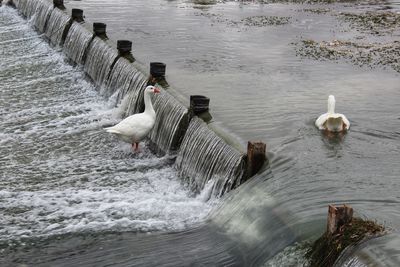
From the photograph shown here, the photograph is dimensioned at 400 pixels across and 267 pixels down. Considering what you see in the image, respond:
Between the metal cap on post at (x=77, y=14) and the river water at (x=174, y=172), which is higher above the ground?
the metal cap on post at (x=77, y=14)

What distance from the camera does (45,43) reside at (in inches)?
903

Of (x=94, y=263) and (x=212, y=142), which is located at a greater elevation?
(x=212, y=142)

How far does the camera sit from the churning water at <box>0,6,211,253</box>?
9.10 meters

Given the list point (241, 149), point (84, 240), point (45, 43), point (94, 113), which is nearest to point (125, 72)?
point (94, 113)

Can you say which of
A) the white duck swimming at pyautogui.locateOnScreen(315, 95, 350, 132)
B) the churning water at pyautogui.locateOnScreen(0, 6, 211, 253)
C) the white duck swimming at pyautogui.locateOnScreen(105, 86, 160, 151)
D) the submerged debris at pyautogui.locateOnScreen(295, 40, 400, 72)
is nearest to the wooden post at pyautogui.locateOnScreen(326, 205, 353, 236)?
the churning water at pyautogui.locateOnScreen(0, 6, 211, 253)

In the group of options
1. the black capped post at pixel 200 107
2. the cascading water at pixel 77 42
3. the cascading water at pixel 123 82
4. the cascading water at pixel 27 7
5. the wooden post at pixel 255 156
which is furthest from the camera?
the cascading water at pixel 27 7

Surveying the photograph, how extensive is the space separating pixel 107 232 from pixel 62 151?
399cm

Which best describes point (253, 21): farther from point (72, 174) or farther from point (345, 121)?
point (72, 174)

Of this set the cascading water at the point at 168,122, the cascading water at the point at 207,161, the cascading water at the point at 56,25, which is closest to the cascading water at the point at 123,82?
the cascading water at the point at 168,122

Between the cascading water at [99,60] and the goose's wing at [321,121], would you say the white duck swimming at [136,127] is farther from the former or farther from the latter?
the cascading water at [99,60]

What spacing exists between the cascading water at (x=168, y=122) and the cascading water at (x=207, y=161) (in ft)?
0.99

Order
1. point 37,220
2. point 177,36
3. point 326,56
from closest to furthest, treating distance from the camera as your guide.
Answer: point 37,220, point 326,56, point 177,36

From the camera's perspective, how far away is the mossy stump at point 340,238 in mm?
6629

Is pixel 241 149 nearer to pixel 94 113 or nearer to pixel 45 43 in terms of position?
pixel 94 113
